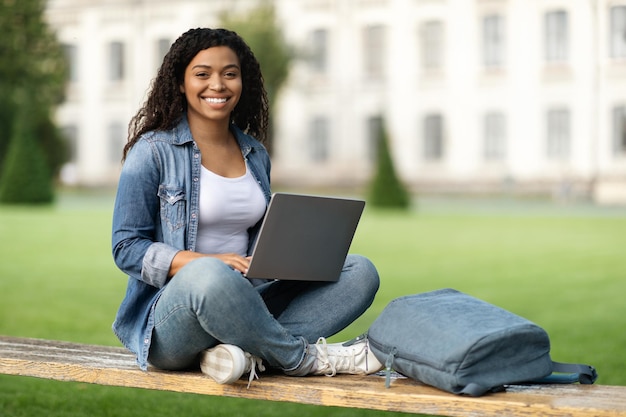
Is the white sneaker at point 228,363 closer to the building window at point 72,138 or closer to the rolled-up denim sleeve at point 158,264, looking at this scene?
the rolled-up denim sleeve at point 158,264

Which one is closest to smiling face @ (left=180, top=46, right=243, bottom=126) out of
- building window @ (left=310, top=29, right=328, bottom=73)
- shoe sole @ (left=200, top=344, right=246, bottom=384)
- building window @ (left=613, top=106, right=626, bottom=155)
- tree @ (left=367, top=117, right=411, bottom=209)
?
shoe sole @ (left=200, top=344, right=246, bottom=384)

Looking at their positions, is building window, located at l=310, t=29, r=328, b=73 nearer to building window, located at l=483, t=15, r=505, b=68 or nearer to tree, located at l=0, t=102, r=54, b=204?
building window, located at l=483, t=15, r=505, b=68

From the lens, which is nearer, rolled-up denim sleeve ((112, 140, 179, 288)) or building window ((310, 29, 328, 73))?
rolled-up denim sleeve ((112, 140, 179, 288))

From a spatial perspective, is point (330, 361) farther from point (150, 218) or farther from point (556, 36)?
point (556, 36)

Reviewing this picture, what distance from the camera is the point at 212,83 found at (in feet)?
9.78

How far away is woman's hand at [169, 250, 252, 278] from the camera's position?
278 cm

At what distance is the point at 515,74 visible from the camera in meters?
30.7

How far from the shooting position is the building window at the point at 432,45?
31844mm

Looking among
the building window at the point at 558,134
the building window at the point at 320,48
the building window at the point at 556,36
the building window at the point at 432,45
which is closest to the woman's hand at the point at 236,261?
the building window at the point at 558,134

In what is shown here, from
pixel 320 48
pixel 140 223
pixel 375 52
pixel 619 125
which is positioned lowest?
pixel 140 223

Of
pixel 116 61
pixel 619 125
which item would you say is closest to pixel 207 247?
pixel 619 125

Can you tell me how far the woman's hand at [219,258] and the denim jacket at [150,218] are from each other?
0.02 metres

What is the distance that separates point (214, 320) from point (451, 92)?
2939 cm

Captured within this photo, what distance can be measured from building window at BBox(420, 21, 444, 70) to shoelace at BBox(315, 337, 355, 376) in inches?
1161
